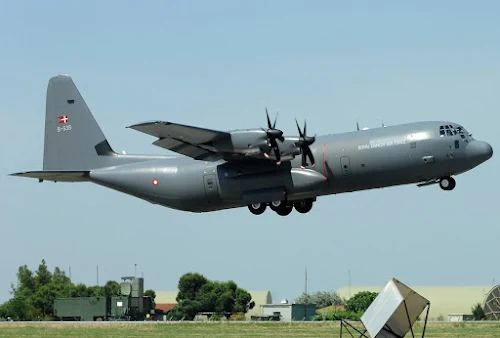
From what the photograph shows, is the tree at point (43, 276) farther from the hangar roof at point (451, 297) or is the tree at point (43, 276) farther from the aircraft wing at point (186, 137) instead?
the aircraft wing at point (186, 137)

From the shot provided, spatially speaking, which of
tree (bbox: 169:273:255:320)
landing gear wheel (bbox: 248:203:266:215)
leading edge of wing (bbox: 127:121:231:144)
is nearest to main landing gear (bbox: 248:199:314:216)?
landing gear wheel (bbox: 248:203:266:215)

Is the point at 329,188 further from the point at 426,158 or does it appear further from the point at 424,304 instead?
the point at 424,304

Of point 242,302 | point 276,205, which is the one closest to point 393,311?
point 276,205

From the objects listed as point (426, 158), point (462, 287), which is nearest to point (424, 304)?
point (426, 158)

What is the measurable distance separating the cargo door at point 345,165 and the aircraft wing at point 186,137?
578 cm

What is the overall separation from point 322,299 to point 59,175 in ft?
194

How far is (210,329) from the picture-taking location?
178ft

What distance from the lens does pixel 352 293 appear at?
112 metres

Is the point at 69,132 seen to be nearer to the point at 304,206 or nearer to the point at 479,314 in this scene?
the point at 304,206

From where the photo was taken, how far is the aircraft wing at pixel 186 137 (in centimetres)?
4688

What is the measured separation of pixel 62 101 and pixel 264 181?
50.5 feet

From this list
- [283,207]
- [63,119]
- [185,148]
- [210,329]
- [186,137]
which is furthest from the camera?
[63,119]

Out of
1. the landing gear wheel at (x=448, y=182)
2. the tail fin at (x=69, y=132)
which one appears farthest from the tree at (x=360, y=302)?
the landing gear wheel at (x=448, y=182)

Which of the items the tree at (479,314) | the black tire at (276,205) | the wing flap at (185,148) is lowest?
→ the tree at (479,314)
